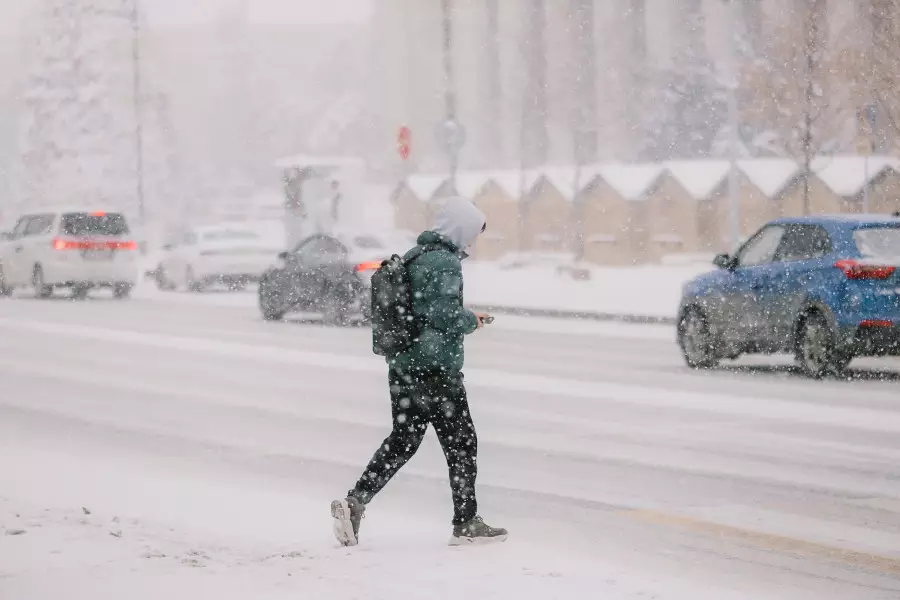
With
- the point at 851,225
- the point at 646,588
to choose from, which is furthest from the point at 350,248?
the point at 646,588

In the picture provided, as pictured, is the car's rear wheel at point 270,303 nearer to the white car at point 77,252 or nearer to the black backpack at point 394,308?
the white car at point 77,252

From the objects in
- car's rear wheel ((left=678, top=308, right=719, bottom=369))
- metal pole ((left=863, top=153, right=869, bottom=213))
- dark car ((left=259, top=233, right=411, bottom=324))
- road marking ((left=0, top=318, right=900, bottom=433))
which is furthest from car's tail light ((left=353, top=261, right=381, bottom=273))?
car's rear wheel ((left=678, top=308, right=719, bottom=369))

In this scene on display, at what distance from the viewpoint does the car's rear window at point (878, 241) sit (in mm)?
16891

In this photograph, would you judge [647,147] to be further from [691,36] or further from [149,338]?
[149,338]

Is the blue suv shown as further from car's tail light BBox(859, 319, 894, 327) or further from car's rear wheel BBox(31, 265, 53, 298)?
car's rear wheel BBox(31, 265, 53, 298)

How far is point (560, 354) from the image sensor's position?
21219 millimetres

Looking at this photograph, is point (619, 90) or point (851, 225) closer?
point (851, 225)

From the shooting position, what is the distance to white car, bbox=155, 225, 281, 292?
38750 mm

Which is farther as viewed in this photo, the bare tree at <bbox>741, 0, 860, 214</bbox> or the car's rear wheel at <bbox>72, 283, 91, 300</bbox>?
the bare tree at <bbox>741, 0, 860, 214</bbox>

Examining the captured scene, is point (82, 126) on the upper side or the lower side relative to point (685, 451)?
upper

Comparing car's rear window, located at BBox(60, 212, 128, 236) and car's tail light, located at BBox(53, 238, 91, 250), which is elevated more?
car's rear window, located at BBox(60, 212, 128, 236)

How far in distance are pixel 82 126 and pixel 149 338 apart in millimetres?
57865

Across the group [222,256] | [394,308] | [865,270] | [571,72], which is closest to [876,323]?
[865,270]

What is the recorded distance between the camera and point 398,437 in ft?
27.4
